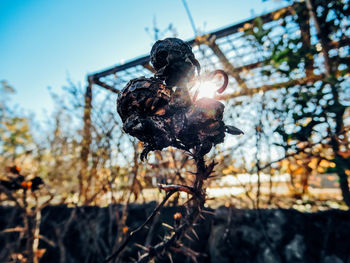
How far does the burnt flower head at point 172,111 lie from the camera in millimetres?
577

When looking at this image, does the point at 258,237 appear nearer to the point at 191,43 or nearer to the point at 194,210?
the point at 194,210

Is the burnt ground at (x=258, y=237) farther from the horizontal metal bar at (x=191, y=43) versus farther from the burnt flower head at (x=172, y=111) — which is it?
the horizontal metal bar at (x=191, y=43)

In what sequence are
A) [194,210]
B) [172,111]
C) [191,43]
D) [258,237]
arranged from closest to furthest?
[172,111] < [194,210] < [258,237] < [191,43]

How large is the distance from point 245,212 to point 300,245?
67 centimetres

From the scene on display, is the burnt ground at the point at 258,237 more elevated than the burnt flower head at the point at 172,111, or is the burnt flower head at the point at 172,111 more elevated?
the burnt flower head at the point at 172,111

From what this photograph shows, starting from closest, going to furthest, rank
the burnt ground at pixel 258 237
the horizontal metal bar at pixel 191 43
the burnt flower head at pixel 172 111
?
1. the burnt flower head at pixel 172 111
2. the burnt ground at pixel 258 237
3. the horizontal metal bar at pixel 191 43

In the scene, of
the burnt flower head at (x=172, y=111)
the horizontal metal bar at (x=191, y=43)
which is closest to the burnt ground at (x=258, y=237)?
the burnt flower head at (x=172, y=111)

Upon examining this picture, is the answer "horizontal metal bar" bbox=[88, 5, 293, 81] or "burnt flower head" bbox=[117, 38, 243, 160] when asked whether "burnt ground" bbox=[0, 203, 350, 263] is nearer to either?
"burnt flower head" bbox=[117, 38, 243, 160]

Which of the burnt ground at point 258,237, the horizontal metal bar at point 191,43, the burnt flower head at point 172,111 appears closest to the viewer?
the burnt flower head at point 172,111

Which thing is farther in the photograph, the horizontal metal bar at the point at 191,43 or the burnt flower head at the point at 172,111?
the horizontal metal bar at the point at 191,43

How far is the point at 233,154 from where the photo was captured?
128 inches

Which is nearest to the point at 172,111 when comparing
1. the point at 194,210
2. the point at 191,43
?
the point at 194,210

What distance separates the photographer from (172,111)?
0.62 metres

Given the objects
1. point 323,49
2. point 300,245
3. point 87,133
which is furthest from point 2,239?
point 323,49
